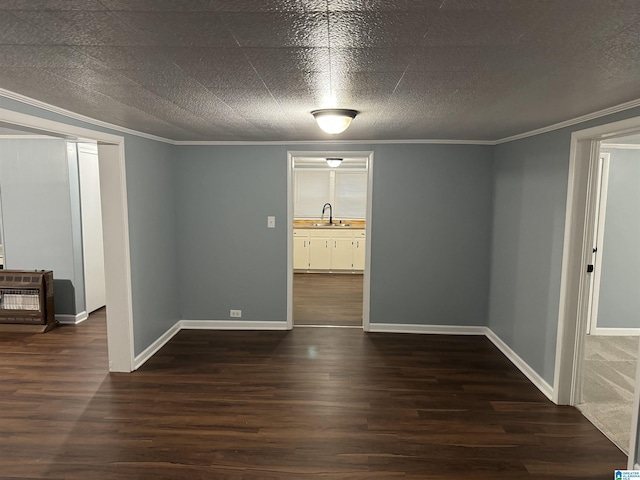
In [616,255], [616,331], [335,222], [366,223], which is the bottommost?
[616,331]

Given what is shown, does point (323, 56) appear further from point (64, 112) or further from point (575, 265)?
point (575, 265)

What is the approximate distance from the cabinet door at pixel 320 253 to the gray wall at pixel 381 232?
316 cm

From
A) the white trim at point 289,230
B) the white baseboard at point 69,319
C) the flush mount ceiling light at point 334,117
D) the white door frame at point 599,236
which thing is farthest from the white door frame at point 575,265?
the white baseboard at point 69,319

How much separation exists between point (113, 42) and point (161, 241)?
129 inches

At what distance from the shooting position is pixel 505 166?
436 cm

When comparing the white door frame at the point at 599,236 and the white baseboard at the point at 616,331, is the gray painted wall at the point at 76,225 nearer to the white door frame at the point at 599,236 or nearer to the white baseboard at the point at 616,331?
the white door frame at the point at 599,236

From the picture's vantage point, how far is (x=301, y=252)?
8.15 metres

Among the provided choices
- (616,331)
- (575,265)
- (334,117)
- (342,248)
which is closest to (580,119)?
(575,265)

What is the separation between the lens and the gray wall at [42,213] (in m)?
5.04

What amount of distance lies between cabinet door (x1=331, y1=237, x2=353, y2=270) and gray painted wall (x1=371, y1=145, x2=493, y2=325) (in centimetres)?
317

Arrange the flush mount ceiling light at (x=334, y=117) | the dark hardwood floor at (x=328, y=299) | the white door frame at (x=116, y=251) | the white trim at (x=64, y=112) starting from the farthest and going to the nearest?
the dark hardwood floor at (x=328, y=299) → the white door frame at (x=116, y=251) → the flush mount ceiling light at (x=334, y=117) → the white trim at (x=64, y=112)

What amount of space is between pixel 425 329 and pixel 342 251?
3348 mm

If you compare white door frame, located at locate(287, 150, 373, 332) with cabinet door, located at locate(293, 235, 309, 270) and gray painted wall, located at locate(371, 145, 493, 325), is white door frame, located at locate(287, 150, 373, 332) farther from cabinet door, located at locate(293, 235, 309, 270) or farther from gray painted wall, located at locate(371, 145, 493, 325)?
cabinet door, located at locate(293, 235, 309, 270)

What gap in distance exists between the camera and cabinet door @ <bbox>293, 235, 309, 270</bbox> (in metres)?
→ 8.11
